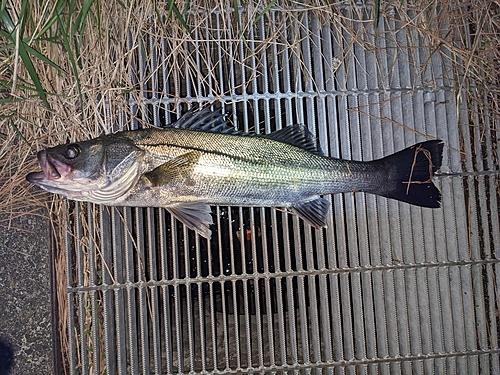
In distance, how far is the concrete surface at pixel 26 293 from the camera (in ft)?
10.2

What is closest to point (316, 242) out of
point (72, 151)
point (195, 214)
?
point (195, 214)

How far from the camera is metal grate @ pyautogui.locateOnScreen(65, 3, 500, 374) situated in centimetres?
294

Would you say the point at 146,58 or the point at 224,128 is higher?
the point at 146,58

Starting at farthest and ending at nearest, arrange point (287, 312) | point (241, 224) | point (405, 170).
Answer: point (287, 312) < point (241, 224) < point (405, 170)

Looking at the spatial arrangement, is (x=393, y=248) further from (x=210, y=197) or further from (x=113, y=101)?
(x=113, y=101)

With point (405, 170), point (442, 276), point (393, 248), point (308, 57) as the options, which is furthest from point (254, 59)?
point (442, 276)

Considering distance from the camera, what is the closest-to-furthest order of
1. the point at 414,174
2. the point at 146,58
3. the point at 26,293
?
the point at 414,174
the point at 146,58
the point at 26,293

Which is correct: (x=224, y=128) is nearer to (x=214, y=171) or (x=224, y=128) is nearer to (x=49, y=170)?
(x=214, y=171)

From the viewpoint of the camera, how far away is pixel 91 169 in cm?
246

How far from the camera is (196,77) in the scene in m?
3.04

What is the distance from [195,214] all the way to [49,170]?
2.63ft

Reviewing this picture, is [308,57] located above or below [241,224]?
above

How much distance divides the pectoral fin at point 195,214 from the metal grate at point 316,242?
31 cm

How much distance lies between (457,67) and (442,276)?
54.6 inches
